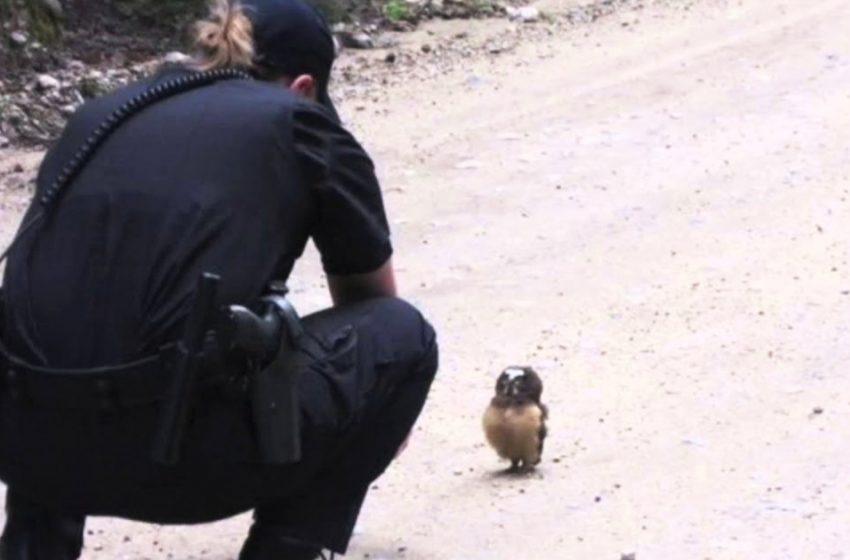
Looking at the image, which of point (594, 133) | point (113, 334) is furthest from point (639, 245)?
point (113, 334)

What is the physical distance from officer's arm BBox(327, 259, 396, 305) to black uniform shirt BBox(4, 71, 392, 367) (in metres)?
0.23

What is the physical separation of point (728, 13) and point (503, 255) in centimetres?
491

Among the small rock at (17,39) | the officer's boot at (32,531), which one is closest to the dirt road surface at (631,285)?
the officer's boot at (32,531)

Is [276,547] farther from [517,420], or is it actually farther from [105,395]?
[517,420]

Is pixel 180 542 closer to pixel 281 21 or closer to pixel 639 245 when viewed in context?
pixel 281 21

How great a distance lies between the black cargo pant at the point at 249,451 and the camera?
390 centimetres

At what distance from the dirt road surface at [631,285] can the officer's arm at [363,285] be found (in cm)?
98

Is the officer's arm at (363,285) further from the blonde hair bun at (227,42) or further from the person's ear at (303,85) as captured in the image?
the blonde hair bun at (227,42)

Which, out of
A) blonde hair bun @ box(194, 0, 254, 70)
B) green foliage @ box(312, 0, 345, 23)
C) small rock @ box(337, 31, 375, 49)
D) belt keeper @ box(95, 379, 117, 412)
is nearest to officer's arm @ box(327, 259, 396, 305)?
blonde hair bun @ box(194, 0, 254, 70)

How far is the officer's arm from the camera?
167 inches

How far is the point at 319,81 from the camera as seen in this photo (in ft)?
13.9

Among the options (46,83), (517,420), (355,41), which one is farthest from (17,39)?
(517,420)

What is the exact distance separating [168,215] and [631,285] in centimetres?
382

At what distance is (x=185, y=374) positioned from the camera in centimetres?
374
